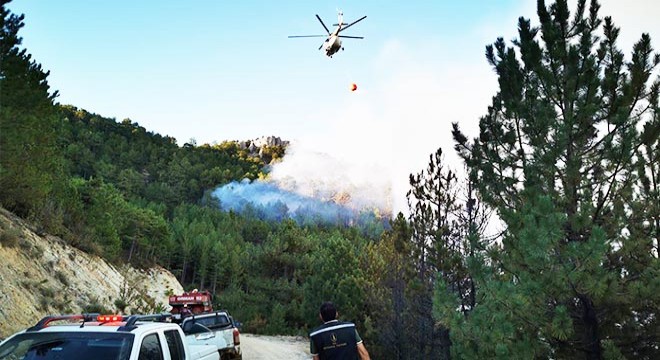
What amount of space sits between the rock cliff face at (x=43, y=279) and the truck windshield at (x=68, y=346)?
415 inches

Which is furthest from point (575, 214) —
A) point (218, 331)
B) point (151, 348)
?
point (218, 331)

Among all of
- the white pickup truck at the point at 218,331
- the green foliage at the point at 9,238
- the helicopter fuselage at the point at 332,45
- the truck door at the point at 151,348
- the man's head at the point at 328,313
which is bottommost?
the white pickup truck at the point at 218,331

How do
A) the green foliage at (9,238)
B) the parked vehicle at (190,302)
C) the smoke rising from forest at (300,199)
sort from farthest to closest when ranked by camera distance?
the smoke rising from forest at (300,199) < the parked vehicle at (190,302) < the green foliage at (9,238)

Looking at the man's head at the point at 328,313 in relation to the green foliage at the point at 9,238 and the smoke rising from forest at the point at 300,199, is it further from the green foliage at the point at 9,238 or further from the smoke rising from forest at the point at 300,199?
the smoke rising from forest at the point at 300,199

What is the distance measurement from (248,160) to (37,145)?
161 meters

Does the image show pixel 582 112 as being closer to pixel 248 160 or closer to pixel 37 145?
pixel 37 145

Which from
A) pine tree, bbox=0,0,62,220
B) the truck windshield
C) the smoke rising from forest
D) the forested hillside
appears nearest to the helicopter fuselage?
the forested hillside

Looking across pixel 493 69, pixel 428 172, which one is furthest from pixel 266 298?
pixel 493 69

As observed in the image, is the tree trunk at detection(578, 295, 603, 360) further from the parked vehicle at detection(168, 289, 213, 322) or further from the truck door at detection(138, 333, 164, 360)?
the parked vehicle at detection(168, 289, 213, 322)

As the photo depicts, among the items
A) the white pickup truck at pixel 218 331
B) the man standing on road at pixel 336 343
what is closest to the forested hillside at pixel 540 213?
the man standing on road at pixel 336 343

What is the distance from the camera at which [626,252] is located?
8.23 metres

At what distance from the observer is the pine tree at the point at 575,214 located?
7629 millimetres

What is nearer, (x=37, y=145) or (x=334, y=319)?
(x=334, y=319)

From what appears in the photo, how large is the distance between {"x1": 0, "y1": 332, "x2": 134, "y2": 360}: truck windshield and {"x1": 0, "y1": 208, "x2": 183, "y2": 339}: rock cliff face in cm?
1055
